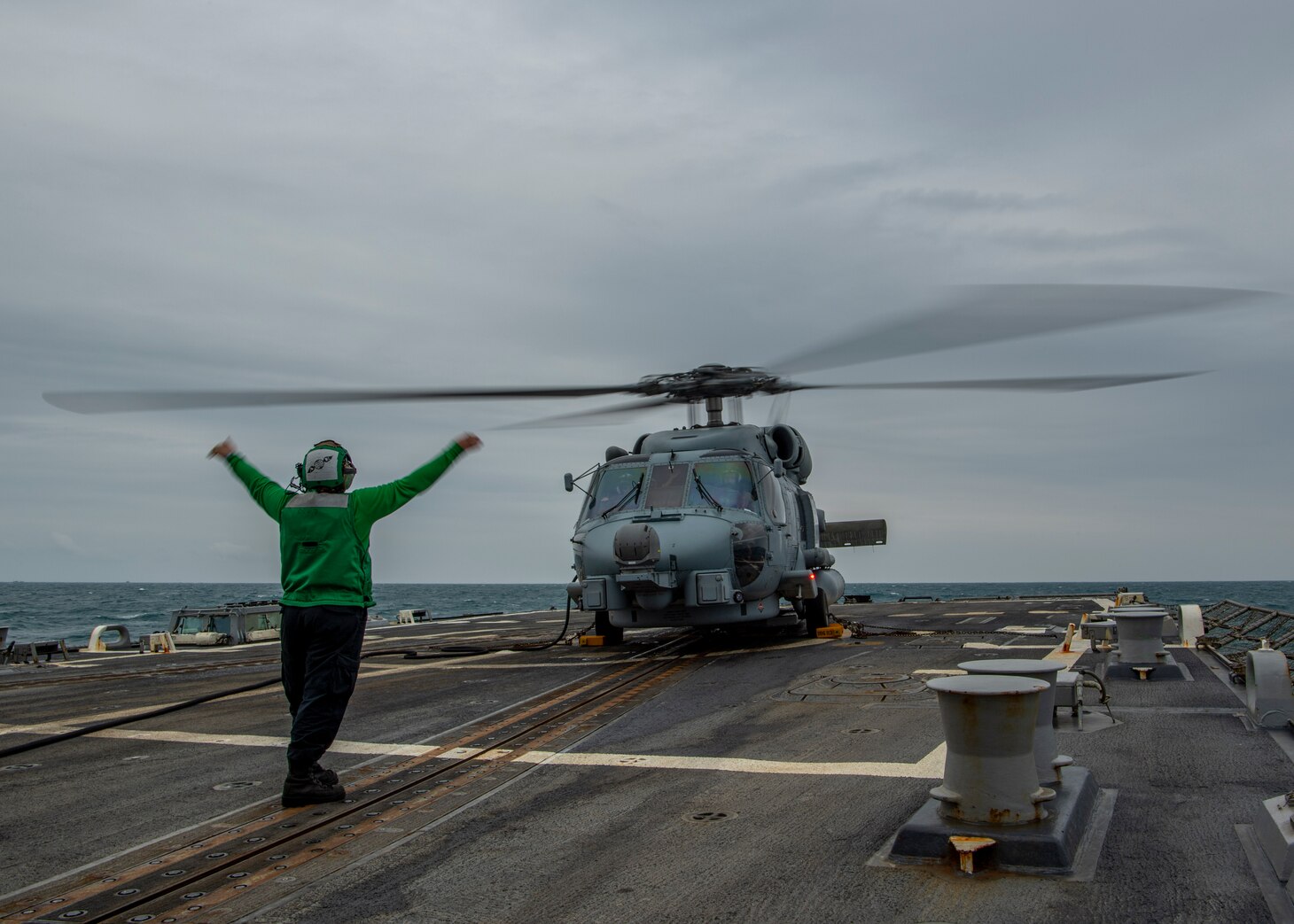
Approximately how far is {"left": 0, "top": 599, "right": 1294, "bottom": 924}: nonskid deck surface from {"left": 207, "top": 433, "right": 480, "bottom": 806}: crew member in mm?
355

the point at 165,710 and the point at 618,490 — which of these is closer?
the point at 165,710

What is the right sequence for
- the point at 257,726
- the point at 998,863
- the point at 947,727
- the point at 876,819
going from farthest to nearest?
1. the point at 257,726
2. the point at 876,819
3. the point at 947,727
4. the point at 998,863

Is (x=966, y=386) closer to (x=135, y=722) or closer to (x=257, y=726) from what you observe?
(x=257, y=726)

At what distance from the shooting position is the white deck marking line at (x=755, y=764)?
611 centimetres

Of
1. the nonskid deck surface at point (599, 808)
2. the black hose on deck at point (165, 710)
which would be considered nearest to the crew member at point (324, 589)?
the nonskid deck surface at point (599, 808)

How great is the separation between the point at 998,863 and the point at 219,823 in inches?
150

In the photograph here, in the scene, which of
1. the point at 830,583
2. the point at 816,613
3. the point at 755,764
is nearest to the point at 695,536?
the point at 816,613

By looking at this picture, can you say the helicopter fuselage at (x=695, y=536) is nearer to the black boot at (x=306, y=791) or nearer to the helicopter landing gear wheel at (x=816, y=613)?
the helicopter landing gear wheel at (x=816, y=613)

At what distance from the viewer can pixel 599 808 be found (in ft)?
18.1

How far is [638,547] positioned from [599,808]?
761cm

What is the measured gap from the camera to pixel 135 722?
29.3 feet

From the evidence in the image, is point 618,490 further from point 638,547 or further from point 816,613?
point 816,613

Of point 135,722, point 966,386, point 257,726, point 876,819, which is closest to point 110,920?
point 876,819

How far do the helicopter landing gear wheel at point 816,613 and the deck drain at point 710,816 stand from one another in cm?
1077
